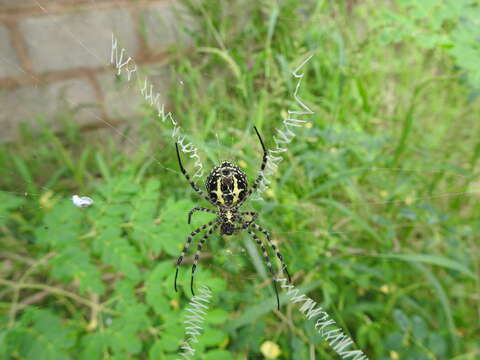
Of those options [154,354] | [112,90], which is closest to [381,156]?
[154,354]

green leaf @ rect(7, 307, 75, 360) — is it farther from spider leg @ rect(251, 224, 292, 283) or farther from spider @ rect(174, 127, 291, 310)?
spider leg @ rect(251, 224, 292, 283)

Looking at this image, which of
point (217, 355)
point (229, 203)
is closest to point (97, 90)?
point (229, 203)

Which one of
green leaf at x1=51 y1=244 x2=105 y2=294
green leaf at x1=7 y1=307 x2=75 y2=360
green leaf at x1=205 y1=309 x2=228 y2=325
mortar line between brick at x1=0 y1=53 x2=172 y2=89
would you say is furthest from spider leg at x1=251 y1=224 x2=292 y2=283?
mortar line between brick at x1=0 y1=53 x2=172 y2=89

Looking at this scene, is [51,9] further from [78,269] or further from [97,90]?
[78,269]

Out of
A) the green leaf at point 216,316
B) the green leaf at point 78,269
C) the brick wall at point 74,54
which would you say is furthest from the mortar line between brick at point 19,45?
the green leaf at point 216,316

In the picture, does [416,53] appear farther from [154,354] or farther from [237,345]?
[154,354]
